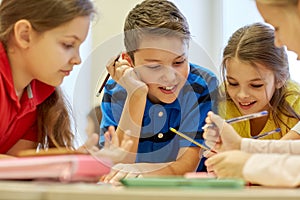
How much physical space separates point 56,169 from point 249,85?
74cm

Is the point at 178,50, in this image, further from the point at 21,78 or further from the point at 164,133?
the point at 21,78

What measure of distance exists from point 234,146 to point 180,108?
374mm

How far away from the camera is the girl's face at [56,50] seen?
2.89 ft

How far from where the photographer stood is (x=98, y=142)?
685 mm

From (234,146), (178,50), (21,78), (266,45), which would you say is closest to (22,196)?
(234,146)

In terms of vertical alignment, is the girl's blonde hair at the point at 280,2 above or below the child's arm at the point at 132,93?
above

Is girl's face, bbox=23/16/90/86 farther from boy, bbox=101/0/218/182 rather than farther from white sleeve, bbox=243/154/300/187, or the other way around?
white sleeve, bbox=243/154/300/187

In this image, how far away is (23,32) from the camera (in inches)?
35.4

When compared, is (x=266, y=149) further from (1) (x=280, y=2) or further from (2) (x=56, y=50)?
(2) (x=56, y=50)

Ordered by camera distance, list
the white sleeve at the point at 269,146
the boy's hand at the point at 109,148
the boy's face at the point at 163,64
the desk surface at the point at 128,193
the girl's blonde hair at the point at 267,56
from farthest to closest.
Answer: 1. the girl's blonde hair at the point at 267,56
2. the boy's face at the point at 163,64
3. the white sleeve at the point at 269,146
4. the boy's hand at the point at 109,148
5. the desk surface at the point at 128,193

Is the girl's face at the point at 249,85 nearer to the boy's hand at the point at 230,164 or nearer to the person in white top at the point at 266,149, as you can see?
the person in white top at the point at 266,149

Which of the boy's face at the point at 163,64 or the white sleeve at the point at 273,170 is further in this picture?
the boy's face at the point at 163,64

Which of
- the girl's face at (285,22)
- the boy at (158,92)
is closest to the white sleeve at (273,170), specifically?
the girl's face at (285,22)

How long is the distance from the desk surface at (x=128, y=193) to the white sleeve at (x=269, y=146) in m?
0.41
